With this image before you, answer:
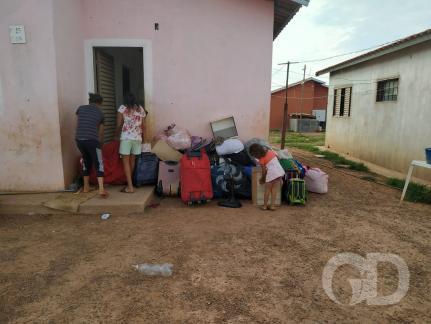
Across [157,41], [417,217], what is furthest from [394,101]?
[157,41]

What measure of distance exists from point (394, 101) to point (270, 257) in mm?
7483

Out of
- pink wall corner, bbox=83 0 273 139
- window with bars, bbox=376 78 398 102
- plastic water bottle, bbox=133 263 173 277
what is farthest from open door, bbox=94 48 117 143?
window with bars, bbox=376 78 398 102

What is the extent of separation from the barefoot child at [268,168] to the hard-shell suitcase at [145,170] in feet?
5.84

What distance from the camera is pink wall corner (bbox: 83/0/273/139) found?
5891 millimetres

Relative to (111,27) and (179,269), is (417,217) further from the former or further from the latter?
(111,27)

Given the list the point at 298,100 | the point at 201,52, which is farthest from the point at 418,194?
the point at 298,100

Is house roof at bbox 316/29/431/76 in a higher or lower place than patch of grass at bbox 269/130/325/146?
higher

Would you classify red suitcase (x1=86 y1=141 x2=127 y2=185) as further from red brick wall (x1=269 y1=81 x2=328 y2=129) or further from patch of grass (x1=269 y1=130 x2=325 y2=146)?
red brick wall (x1=269 y1=81 x2=328 y2=129)

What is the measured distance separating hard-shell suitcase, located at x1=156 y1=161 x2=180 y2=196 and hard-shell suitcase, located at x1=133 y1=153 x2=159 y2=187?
0.14m

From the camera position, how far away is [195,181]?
4984 mm

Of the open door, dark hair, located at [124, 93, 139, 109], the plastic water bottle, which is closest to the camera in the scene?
the plastic water bottle

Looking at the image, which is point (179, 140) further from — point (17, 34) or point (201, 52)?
point (17, 34)

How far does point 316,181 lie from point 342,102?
26.1 ft

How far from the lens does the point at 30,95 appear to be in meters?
4.79
